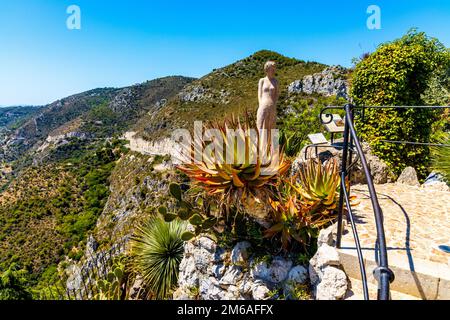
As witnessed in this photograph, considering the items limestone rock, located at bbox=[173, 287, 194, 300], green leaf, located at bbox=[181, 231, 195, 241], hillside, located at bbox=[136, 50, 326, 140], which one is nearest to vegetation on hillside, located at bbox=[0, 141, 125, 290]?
hillside, located at bbox=[136, 50, 326, 140]

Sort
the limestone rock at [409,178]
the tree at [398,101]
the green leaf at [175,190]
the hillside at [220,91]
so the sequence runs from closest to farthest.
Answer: the green leaf at [175,190]
the limestone rock at [409,178]
the tree at [398,101]
the hillside at [220,91]

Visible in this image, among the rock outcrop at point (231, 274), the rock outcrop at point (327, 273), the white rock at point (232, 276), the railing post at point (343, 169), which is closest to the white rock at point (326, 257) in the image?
the rock outcrop at point (327, 273)

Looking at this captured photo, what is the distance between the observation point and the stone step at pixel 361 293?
250 centimetres

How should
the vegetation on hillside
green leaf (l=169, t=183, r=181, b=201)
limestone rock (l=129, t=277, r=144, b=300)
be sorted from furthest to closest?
1. the vegetation on hillside
2. limestone rock (l=129, t=277, r=144, b=300)
3. green leaf (l=169, t=183, r=181, b=201)

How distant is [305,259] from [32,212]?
72614 mm

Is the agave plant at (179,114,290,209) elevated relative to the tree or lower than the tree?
lower

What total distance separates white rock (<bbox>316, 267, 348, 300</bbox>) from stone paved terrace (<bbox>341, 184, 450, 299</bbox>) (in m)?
0.20

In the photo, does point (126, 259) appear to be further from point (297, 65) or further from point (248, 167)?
point (297, 65)

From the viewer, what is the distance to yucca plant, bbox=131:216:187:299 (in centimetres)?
495

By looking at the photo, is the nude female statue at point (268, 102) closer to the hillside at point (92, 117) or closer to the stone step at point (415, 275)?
the stone step at point (415, 275)

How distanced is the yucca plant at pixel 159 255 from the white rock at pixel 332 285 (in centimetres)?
280

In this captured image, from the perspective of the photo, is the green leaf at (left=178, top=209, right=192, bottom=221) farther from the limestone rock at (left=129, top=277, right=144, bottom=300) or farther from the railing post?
the railing post
